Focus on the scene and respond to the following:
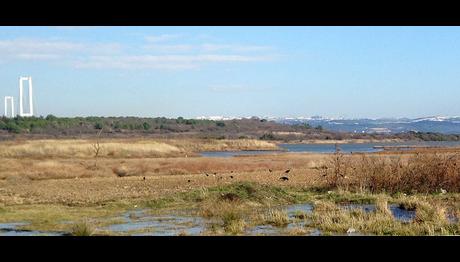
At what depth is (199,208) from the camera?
54.5 feet

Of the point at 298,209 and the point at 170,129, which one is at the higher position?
the point at 298,209

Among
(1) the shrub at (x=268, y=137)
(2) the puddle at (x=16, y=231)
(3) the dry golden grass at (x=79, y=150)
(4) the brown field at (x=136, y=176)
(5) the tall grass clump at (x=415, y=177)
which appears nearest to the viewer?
(2) the puddle at (x=16, y=231)

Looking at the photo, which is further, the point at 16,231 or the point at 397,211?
the point at 397,211

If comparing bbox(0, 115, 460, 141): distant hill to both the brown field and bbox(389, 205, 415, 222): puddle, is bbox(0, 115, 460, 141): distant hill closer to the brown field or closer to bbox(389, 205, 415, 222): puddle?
the brown field

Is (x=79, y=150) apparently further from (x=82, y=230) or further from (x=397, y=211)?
(x=82, y=230)

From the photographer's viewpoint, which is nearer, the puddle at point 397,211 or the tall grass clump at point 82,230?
the tall grass clump at point 82,230

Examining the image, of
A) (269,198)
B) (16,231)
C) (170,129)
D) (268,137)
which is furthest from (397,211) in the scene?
(170,129)

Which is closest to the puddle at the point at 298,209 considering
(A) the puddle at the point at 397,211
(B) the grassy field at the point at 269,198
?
(B) the grassy field at the point at 269,198
